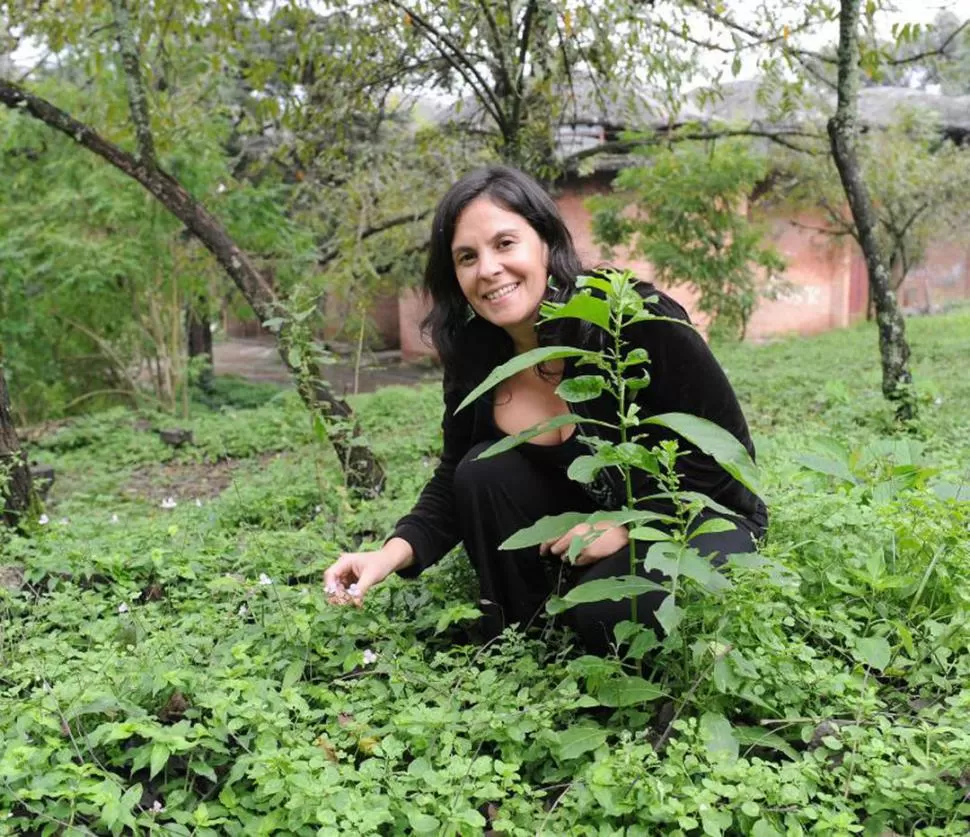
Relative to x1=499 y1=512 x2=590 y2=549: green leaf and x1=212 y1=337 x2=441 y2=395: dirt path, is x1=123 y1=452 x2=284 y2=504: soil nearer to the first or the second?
x1=499 y1=512 x2=590 y2=549: green leaf

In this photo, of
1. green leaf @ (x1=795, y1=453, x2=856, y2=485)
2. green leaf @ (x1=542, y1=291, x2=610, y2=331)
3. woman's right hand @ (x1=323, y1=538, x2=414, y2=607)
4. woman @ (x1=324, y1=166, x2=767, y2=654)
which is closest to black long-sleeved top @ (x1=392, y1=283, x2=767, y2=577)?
woman @ (x1=324, y1=166, x2=767, y2=654)

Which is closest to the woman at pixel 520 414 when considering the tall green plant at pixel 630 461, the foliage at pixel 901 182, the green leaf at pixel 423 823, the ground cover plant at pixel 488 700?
the ground cover plant at pixel 488 700

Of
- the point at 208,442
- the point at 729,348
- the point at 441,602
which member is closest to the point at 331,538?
the point at 441,602

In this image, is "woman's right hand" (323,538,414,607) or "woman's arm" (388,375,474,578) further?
"woman's arm" (388,375,474,578)

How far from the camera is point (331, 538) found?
11.7ft

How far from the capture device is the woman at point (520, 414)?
2207mm

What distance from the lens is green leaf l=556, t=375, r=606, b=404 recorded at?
74.0 inches

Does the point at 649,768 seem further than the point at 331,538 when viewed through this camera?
No

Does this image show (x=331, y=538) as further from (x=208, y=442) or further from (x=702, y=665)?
(x=208, y=442)

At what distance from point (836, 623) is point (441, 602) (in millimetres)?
1037

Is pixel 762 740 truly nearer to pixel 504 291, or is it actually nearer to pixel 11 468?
pixel 504 291

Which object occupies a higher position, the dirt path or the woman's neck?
the woman's neck

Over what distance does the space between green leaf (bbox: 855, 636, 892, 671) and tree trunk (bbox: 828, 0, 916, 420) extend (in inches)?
145

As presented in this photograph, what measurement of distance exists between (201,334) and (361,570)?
427 inches
